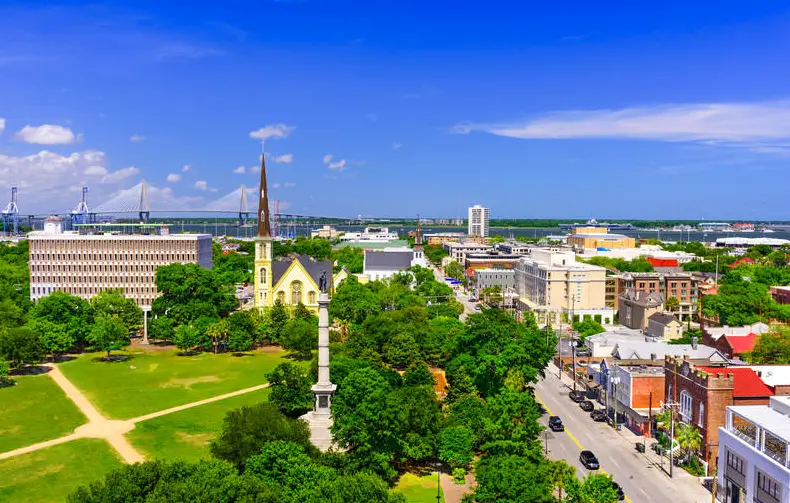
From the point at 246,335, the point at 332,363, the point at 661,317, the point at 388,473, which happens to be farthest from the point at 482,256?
the point at 388,473

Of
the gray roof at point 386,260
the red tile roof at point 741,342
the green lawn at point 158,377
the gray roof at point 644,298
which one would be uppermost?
the gray roof at point 386,260

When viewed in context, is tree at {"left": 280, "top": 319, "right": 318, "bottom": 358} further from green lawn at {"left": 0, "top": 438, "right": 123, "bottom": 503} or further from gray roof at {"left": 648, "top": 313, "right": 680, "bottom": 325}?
gray roof at {"left": 648, "top": 313, "right": 680, "bottom": 325}

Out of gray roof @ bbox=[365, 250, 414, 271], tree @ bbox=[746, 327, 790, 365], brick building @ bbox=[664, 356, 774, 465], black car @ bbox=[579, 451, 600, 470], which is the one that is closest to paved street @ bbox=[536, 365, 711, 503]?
black car @ bbox=[579, 451, 600, 470]

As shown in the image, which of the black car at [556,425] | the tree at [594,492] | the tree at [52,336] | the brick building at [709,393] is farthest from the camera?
the tree at [52,336]

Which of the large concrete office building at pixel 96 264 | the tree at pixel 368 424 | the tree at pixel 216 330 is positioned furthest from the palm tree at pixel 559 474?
the large concrete office building at pixel 96 264

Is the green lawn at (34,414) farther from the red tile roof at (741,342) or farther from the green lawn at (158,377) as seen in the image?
the red tile roof at (741,342)

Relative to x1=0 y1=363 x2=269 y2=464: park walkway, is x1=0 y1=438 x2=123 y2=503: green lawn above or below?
above

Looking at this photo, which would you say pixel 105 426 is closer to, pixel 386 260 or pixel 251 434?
pixel 251 434
